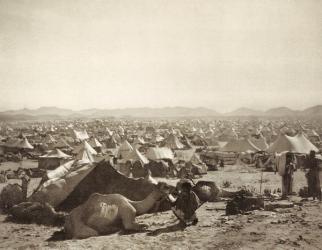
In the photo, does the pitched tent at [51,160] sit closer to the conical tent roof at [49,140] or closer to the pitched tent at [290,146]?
the pitched tent at [290,146]

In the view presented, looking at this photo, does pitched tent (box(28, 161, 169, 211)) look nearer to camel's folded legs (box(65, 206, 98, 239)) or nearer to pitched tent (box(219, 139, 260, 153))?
camel's folded legs (box(65, 206, 98, 239))

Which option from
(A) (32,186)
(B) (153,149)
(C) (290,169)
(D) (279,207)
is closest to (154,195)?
(D) (279,207)

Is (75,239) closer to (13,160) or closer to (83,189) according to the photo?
(83,189)

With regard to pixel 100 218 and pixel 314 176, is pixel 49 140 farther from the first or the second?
pixel 100 218

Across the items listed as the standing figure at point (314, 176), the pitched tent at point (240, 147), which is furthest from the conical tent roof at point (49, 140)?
the standing figure at point (314, 176)

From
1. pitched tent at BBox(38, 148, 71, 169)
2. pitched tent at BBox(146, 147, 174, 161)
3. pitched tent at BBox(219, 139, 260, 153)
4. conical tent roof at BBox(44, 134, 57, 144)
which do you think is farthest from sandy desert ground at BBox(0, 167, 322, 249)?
conical tent roof at BBox(44, 134, 57, 144)
